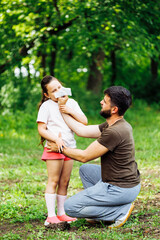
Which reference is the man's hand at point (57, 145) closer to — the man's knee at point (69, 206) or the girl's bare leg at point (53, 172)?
the girl's bare leg at point (53, 172)

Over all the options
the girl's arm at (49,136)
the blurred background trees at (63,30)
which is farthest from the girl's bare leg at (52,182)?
the blurred background trees at (63,30)

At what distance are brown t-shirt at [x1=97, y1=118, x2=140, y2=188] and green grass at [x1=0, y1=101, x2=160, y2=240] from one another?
0.50 m

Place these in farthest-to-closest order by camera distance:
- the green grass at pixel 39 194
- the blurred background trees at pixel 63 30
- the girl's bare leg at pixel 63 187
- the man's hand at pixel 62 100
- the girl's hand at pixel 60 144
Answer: the blurred background trees at pixel 63 30 < the girl's bare leg at pixel 63 187 < the man's hand at pixel 62 100 < the girl's hand at pixel 60 144 < the green grass at pixel 39 194

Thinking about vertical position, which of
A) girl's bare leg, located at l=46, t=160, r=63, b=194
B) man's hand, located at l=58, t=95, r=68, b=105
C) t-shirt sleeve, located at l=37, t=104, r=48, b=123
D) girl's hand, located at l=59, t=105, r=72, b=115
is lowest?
girl's bare leg, located at l=46, t=160, r=63, b=194

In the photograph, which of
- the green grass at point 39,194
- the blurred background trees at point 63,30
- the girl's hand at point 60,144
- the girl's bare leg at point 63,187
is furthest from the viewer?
the blurred background trees at point 63,30

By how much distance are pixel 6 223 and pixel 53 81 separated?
1.79 metres

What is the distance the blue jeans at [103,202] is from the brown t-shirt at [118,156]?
0.25 ft

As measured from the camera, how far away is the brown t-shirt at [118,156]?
3.54 meters

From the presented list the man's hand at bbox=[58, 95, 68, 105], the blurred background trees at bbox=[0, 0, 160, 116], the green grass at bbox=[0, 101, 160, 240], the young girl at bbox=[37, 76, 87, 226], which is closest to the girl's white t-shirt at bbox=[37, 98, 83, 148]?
the young girl at bbox=[37, 76, 87, 226]

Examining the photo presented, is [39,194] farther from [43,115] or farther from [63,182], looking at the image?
[43,115]

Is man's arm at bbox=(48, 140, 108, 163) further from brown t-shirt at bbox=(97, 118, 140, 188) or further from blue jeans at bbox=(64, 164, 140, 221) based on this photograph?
blue jeans at bbox=(64, 164, 140, 221)

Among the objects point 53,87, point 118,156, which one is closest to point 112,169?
point 118,156

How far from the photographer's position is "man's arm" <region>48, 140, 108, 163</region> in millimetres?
3561

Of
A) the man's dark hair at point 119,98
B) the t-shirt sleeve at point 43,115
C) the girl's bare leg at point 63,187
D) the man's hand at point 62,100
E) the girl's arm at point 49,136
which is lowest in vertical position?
the girl's bare leg at point 63,187
